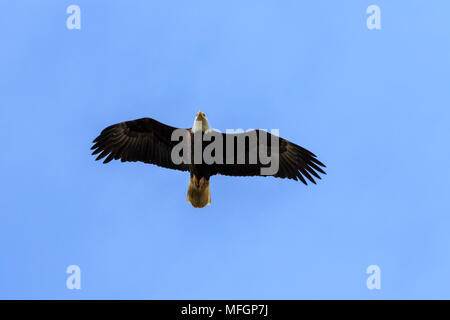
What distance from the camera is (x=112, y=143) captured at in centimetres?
1383

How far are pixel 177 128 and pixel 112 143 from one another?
1.50m

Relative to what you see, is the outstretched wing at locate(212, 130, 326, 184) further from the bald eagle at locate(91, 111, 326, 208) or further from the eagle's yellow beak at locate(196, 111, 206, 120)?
the eagle's yellow beak at locate(196, 111, 206, 120)

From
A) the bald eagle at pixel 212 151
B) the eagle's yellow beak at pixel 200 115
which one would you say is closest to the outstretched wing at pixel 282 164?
the bald eagle at pixel 212 151

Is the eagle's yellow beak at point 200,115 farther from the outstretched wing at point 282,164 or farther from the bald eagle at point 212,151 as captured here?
the outstretched wing at point 282,164

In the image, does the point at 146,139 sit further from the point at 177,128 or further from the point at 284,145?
the point at 284,145

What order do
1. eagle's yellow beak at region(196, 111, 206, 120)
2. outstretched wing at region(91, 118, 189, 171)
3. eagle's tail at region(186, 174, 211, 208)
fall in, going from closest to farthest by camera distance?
1. eagle's tail at region(186, 174, 211, 208)
2. eagle's yellow beak at region(196, 111, 206, 120)
3. outstretched wing at region(91, 118, 189, 171)

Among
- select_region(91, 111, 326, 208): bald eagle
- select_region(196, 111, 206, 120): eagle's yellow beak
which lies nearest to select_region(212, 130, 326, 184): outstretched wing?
select_region(91, 111, 326, 208): bald eagle

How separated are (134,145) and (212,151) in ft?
5.78

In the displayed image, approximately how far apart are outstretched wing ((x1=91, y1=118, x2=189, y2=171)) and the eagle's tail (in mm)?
581

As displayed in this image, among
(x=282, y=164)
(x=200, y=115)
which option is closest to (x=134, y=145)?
(x=200, y=115)

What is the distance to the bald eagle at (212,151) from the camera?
13.6 m

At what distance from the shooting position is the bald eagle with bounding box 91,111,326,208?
13.6 m
